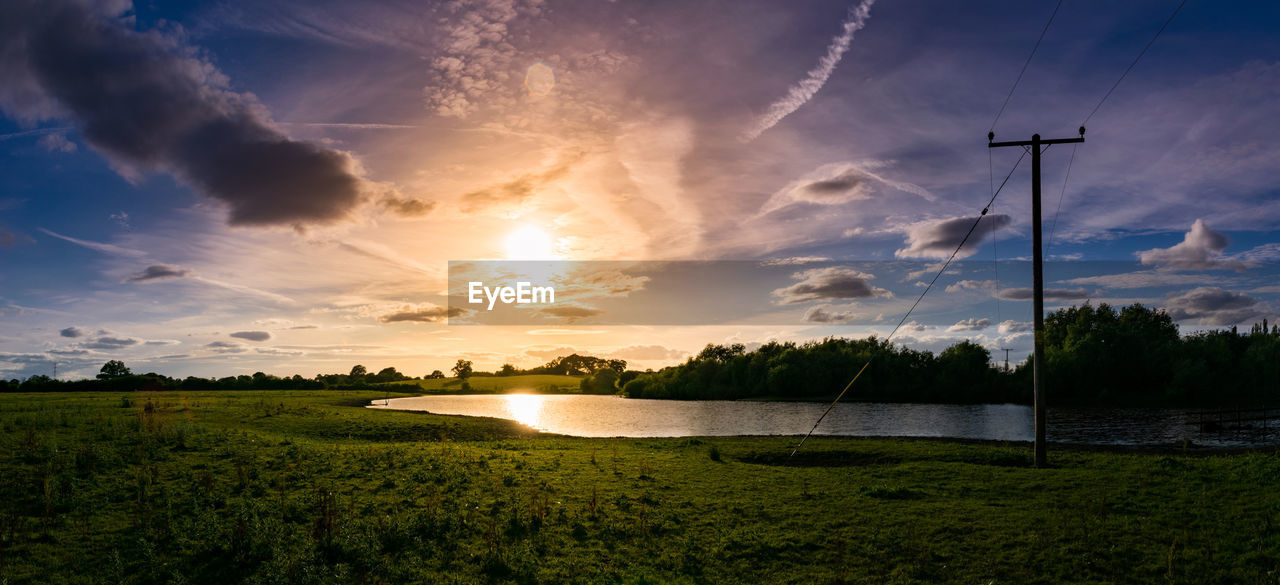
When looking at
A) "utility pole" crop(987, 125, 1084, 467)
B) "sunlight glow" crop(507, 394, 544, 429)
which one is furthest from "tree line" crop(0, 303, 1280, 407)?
"utility pole" crop(987, 125, 1084, 467)

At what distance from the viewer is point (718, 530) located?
596 inches

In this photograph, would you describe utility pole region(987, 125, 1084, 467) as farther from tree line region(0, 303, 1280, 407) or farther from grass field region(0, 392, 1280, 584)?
tree line region(0, 303, 1280, 407)

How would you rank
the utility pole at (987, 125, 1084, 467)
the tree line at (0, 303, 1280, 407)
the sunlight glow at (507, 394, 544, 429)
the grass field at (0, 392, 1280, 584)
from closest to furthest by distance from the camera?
the grass field at (0, 392, 1280, 584), the utility pole at (987, 125, 1084, 467), the sunlight glow at (507, 394, 544, 429), the tree line at (0, 303, 1280, 407)

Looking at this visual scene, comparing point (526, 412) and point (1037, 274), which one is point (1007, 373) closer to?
point (526, 412)

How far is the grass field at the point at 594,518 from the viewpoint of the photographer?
12266 mm

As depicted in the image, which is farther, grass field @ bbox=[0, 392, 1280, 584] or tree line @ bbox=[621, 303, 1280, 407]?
tree line @ bbox=[621, 303, 1280, 407]

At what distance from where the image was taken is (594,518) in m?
16.0

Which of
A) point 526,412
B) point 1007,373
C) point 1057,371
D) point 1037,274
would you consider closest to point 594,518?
point 1037,274

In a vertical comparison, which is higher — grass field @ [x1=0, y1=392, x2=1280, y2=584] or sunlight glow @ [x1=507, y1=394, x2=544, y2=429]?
grass field @ [x1=0, y1=392, x2=1280, y2=584]

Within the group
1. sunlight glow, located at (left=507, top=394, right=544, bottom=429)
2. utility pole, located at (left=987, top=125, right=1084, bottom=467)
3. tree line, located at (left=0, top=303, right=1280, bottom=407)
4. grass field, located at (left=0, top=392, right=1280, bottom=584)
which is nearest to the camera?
grass field, located at (left=0, top=392, right=1280, bottom=584)

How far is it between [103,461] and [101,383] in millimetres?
113512

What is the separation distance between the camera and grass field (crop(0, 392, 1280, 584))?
12266 millimetres

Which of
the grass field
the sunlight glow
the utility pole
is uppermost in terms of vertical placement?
the utility pole

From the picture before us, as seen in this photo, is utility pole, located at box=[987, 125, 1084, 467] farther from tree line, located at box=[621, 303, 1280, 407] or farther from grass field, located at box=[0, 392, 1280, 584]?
tree line, located at box=[621, 303, 1280, 407]
